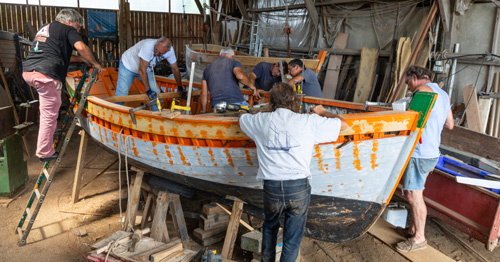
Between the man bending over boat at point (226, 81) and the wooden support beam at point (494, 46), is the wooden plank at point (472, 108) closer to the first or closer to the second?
the wooden support beam at point (494, 46)

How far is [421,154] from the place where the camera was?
3453 mm

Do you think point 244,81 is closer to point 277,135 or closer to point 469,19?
point 277,135

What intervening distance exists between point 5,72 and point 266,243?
594 centimetres

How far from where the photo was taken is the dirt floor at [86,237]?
377 cm

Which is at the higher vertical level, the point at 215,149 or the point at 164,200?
the point at 215,149

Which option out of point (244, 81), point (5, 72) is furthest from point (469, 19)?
point (5, 72)

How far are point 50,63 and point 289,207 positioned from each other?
9.95 feet

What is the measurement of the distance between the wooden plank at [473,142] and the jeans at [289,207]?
9.79 feet

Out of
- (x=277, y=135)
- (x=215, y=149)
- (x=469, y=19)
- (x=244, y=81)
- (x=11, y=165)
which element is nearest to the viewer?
(x=277, y=135)

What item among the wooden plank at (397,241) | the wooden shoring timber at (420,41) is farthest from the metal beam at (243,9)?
the wooden plank at (397,241)

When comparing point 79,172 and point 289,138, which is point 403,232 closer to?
point 289,138

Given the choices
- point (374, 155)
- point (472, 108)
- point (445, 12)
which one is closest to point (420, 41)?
point (445, 12)

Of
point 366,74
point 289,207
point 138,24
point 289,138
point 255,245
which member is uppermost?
point 138,24

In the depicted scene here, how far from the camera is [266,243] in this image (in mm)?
2893
